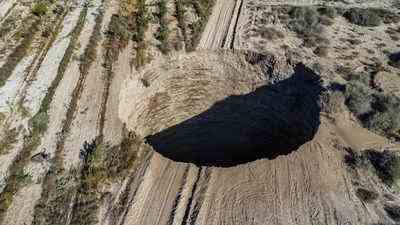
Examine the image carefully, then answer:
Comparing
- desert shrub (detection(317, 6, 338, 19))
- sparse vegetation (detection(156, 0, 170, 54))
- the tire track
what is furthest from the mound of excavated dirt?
desert shrub (detection(317, 6, 338, 19))

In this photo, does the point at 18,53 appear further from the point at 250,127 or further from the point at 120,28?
the point at 250,127

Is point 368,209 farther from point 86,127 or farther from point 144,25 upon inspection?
point 144,25

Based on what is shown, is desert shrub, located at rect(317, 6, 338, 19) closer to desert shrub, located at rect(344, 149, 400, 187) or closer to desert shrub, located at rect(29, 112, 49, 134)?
desert shrub, located at rect(344, 149, 400, 187)

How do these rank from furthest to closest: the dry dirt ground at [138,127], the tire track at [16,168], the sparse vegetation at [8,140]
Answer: the sparse vegetation at [8,140] → the dry dirt ground at [138,127] → the tire track at [16,168]

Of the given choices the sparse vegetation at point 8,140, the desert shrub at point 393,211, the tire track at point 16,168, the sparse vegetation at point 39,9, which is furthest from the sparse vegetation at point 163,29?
the desert shrub at point 393,211

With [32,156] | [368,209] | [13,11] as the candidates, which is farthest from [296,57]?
[13,11]

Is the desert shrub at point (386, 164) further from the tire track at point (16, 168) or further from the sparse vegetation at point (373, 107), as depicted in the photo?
the tire track at point (16, 168)
